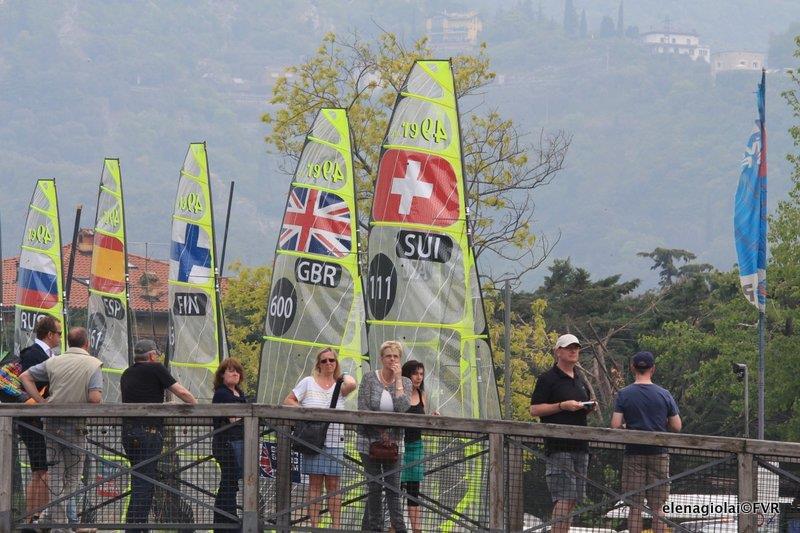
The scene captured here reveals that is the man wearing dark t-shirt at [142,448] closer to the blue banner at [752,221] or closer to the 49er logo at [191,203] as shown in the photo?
the blue banner at [752,221]

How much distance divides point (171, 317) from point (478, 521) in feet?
74.3

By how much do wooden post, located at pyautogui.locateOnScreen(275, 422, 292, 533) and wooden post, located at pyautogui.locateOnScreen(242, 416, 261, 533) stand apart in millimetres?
198

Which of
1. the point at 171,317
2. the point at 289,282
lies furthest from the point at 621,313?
the point at 289,282

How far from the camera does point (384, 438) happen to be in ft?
46.6

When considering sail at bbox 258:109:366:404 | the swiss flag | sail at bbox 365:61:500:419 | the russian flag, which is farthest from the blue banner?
the russian flag

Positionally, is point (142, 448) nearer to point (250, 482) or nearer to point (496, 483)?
point (250, 482)

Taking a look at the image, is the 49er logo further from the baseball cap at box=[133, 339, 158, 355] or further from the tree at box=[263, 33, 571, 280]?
the baseball cap at box=[133, 339, 158, 355]

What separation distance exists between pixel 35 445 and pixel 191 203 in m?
20.9

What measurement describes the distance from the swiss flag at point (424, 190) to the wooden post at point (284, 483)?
26.1ft

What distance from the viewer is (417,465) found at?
14.2 meters

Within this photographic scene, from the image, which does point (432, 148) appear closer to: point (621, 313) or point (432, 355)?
point (432, 355)

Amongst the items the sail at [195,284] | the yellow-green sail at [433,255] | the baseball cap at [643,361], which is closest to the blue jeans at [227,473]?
the baseball cap at [643,361]

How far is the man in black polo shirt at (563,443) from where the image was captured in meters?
13.8

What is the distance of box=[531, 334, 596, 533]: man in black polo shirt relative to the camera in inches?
545
